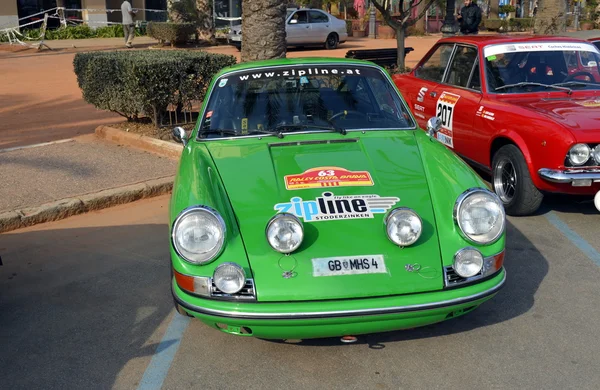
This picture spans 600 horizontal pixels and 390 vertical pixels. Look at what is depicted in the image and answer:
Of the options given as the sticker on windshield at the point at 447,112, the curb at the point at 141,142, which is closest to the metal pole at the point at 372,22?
the curb at the point at 141,142

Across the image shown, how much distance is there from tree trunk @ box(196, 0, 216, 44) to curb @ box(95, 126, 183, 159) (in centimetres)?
1731

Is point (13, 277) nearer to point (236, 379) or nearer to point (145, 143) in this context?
point (236, 379)

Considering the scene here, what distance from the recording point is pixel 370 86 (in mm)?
5125

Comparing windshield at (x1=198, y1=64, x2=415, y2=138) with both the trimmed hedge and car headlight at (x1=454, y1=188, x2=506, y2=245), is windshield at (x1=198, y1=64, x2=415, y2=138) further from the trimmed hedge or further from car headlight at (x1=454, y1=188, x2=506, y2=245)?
the trimmed hedge

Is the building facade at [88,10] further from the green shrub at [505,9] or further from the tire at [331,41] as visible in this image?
the green shrub at [505,9]

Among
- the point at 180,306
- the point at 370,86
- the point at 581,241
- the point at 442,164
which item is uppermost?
the point at 370,86

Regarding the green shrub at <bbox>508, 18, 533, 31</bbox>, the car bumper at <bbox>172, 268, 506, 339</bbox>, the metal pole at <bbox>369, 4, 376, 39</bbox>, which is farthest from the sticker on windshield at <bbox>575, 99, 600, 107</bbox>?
the green shrub at <bbox>508, 18, 533, 31</bbox>

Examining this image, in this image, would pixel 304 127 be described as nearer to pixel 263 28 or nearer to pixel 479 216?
pixel 479 216

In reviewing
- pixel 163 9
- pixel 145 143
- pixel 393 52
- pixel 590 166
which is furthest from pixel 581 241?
pixel 163 9

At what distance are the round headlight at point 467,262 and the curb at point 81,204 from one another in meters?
4.22

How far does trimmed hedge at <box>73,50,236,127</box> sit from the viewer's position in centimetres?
846

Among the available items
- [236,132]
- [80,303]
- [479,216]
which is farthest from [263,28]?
[479,216]

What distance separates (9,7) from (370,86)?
2693 centimetres

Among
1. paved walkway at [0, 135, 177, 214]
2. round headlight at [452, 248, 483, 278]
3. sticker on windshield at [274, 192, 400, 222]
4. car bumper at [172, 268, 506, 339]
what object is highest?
sticker on windshield at [274, 192, 400, 222]
